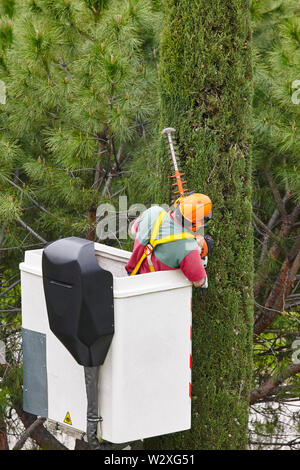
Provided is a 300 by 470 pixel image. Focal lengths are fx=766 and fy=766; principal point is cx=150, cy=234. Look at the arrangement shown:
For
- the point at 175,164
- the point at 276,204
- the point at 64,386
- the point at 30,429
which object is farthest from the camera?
the point at 30,429

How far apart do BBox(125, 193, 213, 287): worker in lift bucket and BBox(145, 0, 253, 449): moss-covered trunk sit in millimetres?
Answer: 579

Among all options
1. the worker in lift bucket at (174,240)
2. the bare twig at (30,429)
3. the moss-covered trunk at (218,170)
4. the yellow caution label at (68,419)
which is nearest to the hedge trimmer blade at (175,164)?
the moss-covered trunk at (218,170)

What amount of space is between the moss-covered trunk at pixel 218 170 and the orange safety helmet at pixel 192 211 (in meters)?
0.62

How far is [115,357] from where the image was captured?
4426 millimetres

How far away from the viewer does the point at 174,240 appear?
4684mm

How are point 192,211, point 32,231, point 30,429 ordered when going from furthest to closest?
point 30,429, point 32,231, point 192,211

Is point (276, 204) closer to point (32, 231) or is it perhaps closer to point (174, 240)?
point (32, 231)

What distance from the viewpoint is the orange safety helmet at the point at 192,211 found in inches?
184

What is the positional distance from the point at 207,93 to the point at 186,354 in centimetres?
181

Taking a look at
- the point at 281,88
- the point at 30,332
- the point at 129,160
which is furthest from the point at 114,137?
the point at 30,332

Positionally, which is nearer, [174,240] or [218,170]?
[174,240]

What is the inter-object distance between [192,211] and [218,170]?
2.44ft

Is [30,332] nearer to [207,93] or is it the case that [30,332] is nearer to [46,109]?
[207,93]

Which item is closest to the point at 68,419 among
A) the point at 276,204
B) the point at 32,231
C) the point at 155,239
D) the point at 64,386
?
the point at 64,386
